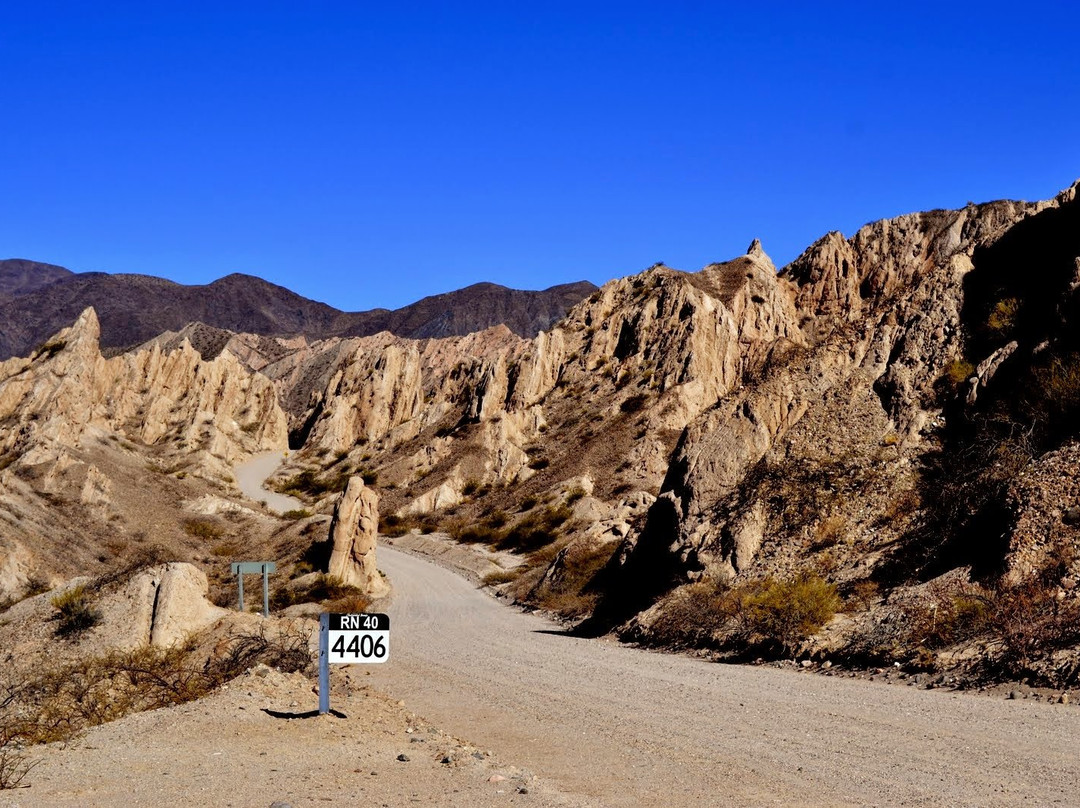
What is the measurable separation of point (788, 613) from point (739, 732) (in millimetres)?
6875

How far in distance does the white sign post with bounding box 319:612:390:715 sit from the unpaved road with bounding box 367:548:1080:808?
7.13 feet

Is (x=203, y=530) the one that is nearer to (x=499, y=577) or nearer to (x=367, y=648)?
(x=499, y=577)

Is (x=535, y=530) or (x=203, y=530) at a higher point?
(x=535, y=530)

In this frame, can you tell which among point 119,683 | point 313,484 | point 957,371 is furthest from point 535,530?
point 313,484

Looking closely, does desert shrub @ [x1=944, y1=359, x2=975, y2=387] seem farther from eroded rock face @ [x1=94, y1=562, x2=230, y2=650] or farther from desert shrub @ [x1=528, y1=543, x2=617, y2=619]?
eroded rock face @ [x1=94, y1=562, x2=230, y2=650]

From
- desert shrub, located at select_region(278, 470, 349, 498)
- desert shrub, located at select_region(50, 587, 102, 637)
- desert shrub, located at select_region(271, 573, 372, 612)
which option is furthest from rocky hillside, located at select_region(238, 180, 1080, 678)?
desert shrub, located at select_region(278, 470, 349, 498)

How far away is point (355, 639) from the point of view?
11227mm

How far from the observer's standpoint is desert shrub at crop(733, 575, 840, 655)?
18.5 m

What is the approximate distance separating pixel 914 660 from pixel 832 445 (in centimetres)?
1014

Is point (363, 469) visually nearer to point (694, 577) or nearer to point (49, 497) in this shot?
point (49, 497)

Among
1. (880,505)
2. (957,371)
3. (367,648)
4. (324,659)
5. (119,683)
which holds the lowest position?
(119,683)

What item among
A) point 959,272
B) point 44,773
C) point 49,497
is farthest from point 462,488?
point 44,773

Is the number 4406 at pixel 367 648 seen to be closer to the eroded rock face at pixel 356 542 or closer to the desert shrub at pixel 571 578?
the desert shrub at pixel 571 578

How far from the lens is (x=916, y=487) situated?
74.4ft
